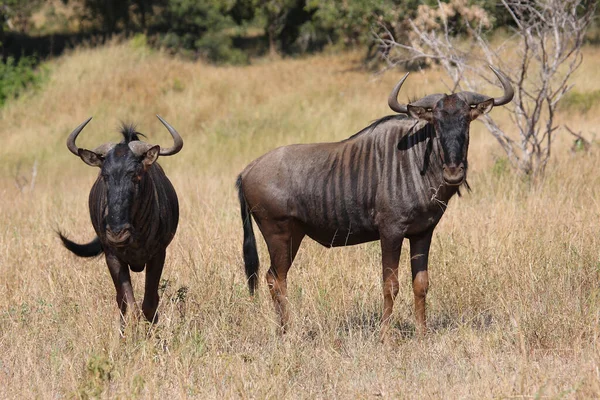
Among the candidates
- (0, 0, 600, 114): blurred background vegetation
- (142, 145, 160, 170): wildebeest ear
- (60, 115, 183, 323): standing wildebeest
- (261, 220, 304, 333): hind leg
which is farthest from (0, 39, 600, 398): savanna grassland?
(0, 0, 600, 114): blurred background vegetation

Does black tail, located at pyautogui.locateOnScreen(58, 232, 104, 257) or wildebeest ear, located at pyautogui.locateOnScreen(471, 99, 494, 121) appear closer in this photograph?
wildebeest ear, located at pyautogui.locateOnScreen(471, 99, 494, 121)

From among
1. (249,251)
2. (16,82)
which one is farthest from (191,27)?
(249,251)

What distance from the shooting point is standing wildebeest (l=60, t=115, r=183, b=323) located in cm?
520

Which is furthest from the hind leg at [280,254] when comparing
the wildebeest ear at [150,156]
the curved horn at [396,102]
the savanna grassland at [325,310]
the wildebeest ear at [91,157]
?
the wildebeest ear at [91,157]

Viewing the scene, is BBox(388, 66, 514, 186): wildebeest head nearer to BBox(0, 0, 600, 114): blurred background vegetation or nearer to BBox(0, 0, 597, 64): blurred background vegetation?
BBox(0, 0, 600, 114): blurred background vegetation

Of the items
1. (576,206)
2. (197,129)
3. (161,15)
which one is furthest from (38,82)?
(576,206)

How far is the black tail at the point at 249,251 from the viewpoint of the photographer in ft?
20.2

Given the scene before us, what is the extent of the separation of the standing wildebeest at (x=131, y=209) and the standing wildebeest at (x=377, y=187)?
0.70 meters

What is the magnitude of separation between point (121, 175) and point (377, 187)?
1.77 metres

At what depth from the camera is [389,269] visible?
5574mm

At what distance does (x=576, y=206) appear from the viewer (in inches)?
318

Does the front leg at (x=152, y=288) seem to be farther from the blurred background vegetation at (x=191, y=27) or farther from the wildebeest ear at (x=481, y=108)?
the blurred background vegetation at (x=191, y=27)

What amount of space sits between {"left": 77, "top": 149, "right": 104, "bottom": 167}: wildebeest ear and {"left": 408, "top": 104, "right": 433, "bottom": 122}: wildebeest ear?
2.15 metres

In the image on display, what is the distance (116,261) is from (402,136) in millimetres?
2232
